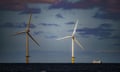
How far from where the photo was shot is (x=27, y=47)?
250 ft

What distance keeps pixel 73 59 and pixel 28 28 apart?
12.3 meters

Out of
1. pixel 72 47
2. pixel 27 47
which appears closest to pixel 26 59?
pixel 27 47

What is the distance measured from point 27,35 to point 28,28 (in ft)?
6.13
